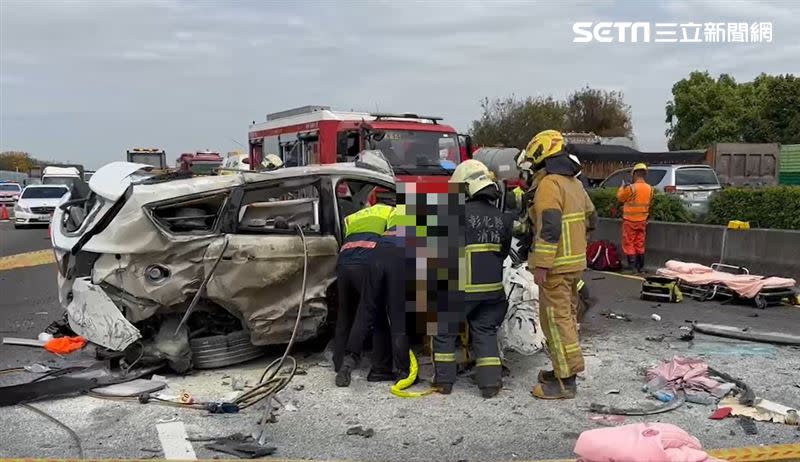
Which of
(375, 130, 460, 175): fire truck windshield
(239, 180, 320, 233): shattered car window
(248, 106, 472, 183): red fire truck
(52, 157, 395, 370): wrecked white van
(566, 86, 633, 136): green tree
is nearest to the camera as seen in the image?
(52, 157, 395, 370): wrecked white van

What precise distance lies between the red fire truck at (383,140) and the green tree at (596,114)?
35.1 meters

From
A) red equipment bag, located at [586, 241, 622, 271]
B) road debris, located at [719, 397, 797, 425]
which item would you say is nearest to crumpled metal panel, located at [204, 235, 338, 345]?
road debris, located at [719, 397, 797, 425]

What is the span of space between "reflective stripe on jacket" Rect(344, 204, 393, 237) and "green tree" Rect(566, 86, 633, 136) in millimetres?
43308

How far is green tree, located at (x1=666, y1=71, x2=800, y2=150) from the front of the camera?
116 feet

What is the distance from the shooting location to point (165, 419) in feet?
15.7

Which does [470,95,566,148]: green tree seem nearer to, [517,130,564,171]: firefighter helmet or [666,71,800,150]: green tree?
[666,71,800,150]: green tree

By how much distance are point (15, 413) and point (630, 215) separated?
8.94m

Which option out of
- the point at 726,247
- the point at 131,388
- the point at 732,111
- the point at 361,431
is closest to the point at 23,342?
the point at 131,388

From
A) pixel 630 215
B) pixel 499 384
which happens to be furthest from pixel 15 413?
pixel 630 215

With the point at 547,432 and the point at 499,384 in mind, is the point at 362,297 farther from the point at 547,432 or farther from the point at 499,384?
the point at 547,432

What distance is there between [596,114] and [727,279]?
133 ft

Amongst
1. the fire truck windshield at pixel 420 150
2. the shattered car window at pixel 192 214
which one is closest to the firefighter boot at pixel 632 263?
the fire truck windshield at pixel 420 150

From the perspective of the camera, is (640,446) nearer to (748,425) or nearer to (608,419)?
(608,419)

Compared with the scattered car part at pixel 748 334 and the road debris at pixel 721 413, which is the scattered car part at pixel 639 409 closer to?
the road debris at pixel 721 413
